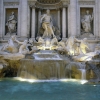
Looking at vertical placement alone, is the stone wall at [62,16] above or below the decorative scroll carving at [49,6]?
below

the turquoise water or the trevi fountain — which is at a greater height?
the trevi fountain

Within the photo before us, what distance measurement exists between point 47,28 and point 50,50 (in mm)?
3266

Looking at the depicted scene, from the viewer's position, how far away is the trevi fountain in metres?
8.30

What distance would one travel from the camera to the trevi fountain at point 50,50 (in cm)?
830

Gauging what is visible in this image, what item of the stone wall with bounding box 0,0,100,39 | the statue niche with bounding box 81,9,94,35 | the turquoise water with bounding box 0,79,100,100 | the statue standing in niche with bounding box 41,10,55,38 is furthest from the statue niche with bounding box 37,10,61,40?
the turquoise water with bounding box 0,79,100,100

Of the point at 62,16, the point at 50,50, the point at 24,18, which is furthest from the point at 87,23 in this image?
the point at 24,18

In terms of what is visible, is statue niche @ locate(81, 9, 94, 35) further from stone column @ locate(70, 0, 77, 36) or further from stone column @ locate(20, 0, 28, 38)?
stone column @ locate(20, 0, 28, 38)

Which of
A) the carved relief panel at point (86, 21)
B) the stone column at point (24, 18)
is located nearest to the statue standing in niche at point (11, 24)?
the stone column at point (24, 18)

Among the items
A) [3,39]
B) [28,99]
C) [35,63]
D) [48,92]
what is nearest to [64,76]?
[35,63]

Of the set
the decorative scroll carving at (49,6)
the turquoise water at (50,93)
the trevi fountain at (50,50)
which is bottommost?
the turquoise water at (50,93)

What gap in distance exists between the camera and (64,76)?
11141 mm

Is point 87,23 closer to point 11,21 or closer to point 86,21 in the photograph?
point 86,21

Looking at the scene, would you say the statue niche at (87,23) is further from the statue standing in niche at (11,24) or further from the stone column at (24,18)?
the statue standing in niche at (11,24)

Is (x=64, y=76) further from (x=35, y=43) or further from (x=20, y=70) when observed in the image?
(x=35, y=43)
